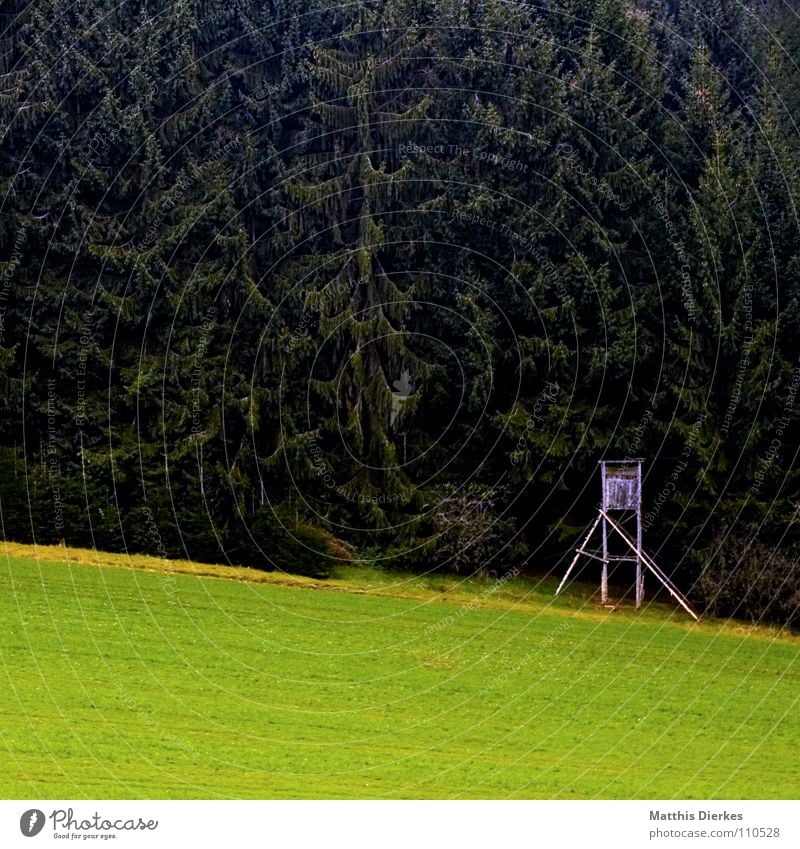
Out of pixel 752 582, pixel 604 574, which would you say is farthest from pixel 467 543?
pixel 752 582

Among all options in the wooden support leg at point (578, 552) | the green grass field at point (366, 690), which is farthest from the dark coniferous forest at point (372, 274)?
the green grass field at point (366, 690)

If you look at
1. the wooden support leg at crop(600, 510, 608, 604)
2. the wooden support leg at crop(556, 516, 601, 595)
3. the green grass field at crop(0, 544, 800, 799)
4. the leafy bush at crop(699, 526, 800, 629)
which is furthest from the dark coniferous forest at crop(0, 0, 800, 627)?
the green grass field at crop(0, 544, 800, 799)

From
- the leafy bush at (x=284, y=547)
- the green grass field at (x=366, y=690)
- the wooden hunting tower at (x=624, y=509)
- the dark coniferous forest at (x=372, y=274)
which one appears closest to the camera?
the green grass field at (x=366, y=690)

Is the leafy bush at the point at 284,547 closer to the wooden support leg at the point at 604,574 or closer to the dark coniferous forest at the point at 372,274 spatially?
the dark coniferous forest at the point at 372,274

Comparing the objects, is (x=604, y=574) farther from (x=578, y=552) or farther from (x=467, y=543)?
(x=467, y=543)

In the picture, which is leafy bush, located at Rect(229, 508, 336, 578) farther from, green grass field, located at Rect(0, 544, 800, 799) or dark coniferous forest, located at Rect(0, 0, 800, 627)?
green grass field, located at Rect(0, 544, 800, 799)

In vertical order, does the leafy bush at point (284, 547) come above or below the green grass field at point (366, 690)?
above

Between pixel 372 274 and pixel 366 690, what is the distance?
51.8ft

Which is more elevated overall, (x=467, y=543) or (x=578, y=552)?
(x=578, y=552)

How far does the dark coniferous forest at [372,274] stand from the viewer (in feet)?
129

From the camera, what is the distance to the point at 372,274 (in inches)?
1668

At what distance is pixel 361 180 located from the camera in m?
42.3

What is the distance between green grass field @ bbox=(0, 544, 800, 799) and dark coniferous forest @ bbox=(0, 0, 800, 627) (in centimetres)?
244

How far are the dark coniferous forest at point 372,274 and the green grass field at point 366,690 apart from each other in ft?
8.01
